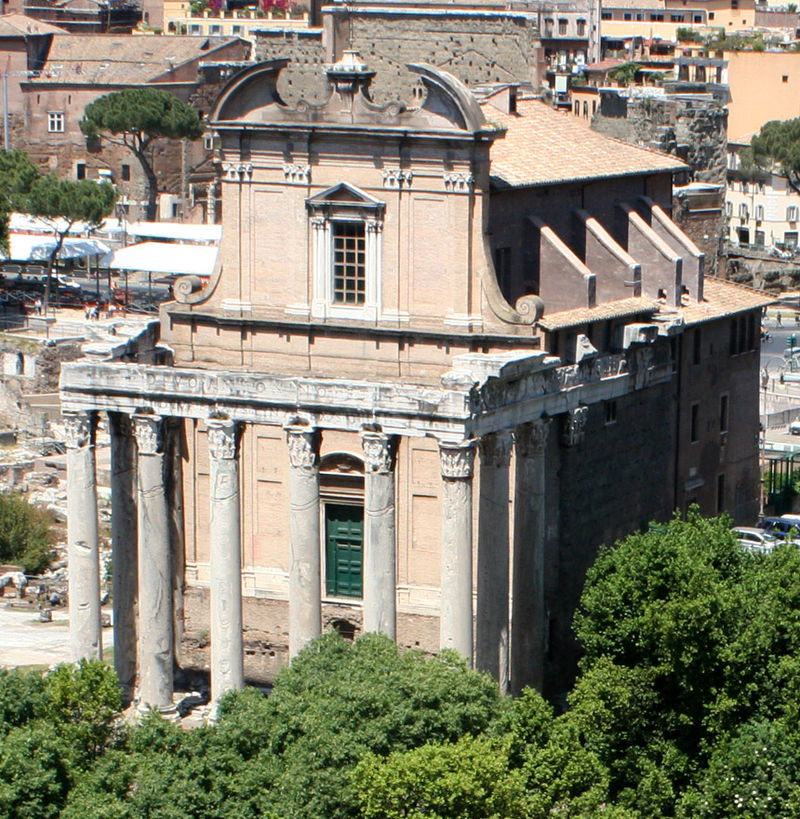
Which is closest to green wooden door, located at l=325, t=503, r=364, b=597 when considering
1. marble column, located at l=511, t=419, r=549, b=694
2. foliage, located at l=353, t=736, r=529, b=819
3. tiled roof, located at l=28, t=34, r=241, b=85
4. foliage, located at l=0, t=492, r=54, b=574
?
marble column, located at l=511, t=419, r=549, b=694

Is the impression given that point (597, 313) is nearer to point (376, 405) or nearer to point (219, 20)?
point (376, 405)

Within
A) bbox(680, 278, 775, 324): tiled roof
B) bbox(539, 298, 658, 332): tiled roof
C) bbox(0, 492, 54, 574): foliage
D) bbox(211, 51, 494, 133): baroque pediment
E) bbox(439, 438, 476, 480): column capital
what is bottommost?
bbox(0, 492, 54, 574): foliage

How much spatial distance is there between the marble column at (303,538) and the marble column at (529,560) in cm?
485

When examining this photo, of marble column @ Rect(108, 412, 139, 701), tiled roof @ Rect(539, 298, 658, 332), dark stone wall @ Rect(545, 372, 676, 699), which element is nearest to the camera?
tiled roof @ Rect(539, 298, 658, 332)

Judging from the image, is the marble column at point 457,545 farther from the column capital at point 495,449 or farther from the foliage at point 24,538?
the foliage at point 24,538

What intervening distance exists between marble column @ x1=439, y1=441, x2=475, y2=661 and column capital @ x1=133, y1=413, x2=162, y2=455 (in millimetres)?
7099

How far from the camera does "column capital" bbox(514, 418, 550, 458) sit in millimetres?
57219

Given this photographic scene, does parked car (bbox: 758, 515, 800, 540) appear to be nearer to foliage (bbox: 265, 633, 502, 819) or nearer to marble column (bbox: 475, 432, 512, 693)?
marble column (bbox: 475, 432, 512, 693)

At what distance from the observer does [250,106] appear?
5916 centimetres

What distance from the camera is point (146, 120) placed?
434 ft

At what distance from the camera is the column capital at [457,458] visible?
176 ft

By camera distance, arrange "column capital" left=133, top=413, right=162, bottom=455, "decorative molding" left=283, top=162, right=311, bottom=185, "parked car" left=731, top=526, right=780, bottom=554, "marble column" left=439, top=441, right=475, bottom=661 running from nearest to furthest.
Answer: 1. "marble column" left=439, top=441, right=475, bottom=661
2. "column capital" left=133, top=413, right=162, bottom=455
3. "decorative molding" left=283, top=162, right=311, bottom=185
4. "parked car" left=731, top=526, right=780, bottom=554

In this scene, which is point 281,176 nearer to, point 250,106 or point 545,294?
point 250,106

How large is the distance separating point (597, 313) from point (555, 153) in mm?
5161
